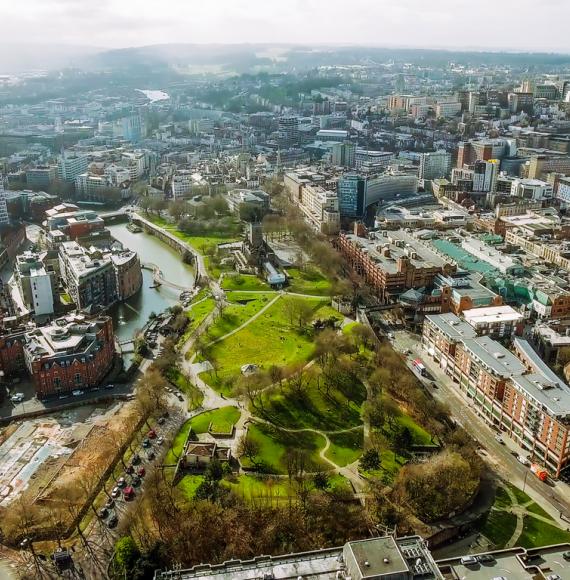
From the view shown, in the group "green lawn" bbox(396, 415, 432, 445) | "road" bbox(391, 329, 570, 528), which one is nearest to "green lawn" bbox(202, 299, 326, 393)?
"road" bbox(391, 329, 570, 528)

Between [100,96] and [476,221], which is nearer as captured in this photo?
[476,221]

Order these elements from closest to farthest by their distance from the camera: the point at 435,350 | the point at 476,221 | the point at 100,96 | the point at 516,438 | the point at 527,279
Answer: the point at 516,438, the point at 435,350, the point at 527,279, the point at 476,221, the point at 100,96

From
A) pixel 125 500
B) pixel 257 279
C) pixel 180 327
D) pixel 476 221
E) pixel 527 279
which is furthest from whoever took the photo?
pixel 476 221

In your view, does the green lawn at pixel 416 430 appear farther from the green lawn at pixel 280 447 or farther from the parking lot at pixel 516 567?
the parking lot at pixel 516 567

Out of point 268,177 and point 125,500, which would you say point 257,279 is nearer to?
point 125,500

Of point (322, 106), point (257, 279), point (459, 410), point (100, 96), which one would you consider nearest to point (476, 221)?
point (257, 279)

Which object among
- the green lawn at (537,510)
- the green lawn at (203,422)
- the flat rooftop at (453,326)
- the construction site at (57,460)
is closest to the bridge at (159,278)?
the construction site at (57,460)

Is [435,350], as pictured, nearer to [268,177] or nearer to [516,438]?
[516,438]
